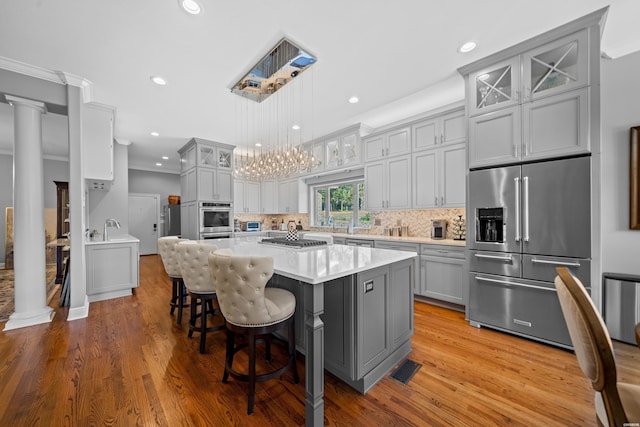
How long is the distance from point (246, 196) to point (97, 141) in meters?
3.23

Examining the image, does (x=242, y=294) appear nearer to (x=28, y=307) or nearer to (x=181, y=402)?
(x=181, y=402)

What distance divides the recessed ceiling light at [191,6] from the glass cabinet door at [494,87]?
2.79 meters

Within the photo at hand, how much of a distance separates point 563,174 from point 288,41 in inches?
111

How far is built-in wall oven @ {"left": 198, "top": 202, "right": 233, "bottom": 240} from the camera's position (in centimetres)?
524

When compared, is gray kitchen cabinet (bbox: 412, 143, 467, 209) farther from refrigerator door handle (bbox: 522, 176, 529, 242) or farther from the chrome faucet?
the chrome faucet

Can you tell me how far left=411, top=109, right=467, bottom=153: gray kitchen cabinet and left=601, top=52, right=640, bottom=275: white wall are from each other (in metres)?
1.35

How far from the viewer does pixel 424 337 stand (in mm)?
2607

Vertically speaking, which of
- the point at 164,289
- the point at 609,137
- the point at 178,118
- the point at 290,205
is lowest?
the point at 164,289

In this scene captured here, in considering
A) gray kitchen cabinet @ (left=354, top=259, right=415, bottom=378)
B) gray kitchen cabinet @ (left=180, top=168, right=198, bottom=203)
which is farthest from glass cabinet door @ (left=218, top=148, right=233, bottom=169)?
gray kitchen cabinet @ (left=354, top=259, right=415, bottom=378)

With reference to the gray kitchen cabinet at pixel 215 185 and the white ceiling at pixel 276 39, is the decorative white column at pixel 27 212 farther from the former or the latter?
the gray kitchen cabinet at pixel 215 185

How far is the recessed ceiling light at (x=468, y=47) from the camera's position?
2.41 m

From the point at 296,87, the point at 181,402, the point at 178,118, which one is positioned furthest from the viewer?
the point at 178,118

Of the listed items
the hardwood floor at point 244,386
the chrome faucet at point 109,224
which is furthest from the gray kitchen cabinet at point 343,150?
the chrome faucet at point 109,224

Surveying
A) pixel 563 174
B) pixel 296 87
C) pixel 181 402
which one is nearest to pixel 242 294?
pixel 181 402
